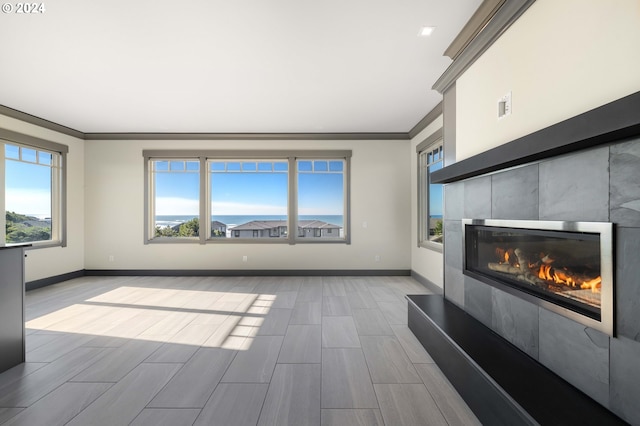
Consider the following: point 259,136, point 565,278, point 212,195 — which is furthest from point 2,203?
point 565,278

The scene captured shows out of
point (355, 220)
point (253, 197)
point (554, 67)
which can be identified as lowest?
point (355, 220)

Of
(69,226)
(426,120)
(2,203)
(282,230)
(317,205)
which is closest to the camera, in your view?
(2,203)

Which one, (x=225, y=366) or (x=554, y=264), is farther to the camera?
(x=225, y=366)

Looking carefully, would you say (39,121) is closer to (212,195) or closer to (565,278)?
(212,195)

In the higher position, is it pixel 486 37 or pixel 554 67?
pixel 486 37

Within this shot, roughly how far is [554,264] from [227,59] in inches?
128

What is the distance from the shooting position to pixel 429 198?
535 centimetres

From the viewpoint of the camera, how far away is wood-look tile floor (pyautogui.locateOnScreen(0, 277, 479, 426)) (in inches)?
72.3

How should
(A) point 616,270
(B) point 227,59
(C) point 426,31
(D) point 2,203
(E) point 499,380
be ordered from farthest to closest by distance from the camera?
(D) point 2,203
(B) point 227,59
(C) point 426,31
(E) point 499,380
(A) point 616,270

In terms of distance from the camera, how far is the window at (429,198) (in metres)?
4.98

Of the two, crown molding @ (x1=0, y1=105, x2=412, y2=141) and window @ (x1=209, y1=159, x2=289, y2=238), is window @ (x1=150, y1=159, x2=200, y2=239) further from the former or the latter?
crown molding @ (x1=0, y1=105, x2=412, y2=141)
